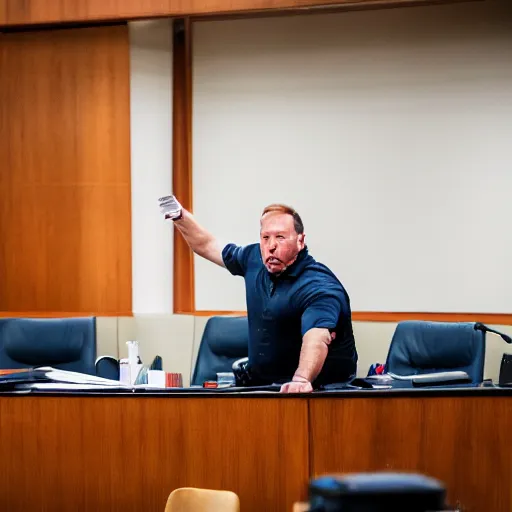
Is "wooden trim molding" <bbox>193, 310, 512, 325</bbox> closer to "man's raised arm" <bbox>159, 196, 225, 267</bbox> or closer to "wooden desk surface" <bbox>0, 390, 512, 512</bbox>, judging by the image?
"man's raised arm" <bbox>159, 196, 225, 267</bbox>

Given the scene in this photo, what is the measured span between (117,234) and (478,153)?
226 cm

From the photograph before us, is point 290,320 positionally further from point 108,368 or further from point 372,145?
point 372,145

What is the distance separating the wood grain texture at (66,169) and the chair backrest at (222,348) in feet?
3.24

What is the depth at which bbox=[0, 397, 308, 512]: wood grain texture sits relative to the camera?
2.41m

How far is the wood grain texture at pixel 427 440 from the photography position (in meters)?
2.35

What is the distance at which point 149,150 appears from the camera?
215 inches

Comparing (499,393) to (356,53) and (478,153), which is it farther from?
(356,53)

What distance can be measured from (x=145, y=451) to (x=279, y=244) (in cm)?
131

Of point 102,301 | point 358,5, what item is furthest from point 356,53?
point 102,301

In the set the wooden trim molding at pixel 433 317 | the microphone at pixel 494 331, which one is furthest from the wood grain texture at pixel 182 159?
the microphone at pixel 494 331

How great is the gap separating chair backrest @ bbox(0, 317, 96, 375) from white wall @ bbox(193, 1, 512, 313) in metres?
0.98

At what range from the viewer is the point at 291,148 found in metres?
5.43

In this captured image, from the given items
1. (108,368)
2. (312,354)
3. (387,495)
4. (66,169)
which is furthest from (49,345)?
(387,495)

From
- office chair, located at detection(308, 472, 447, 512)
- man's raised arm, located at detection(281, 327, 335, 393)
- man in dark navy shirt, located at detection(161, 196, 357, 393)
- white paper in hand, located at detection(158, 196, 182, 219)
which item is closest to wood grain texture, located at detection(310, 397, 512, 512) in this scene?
man's raised arm, located at detection(281, 327, 335, 393)
